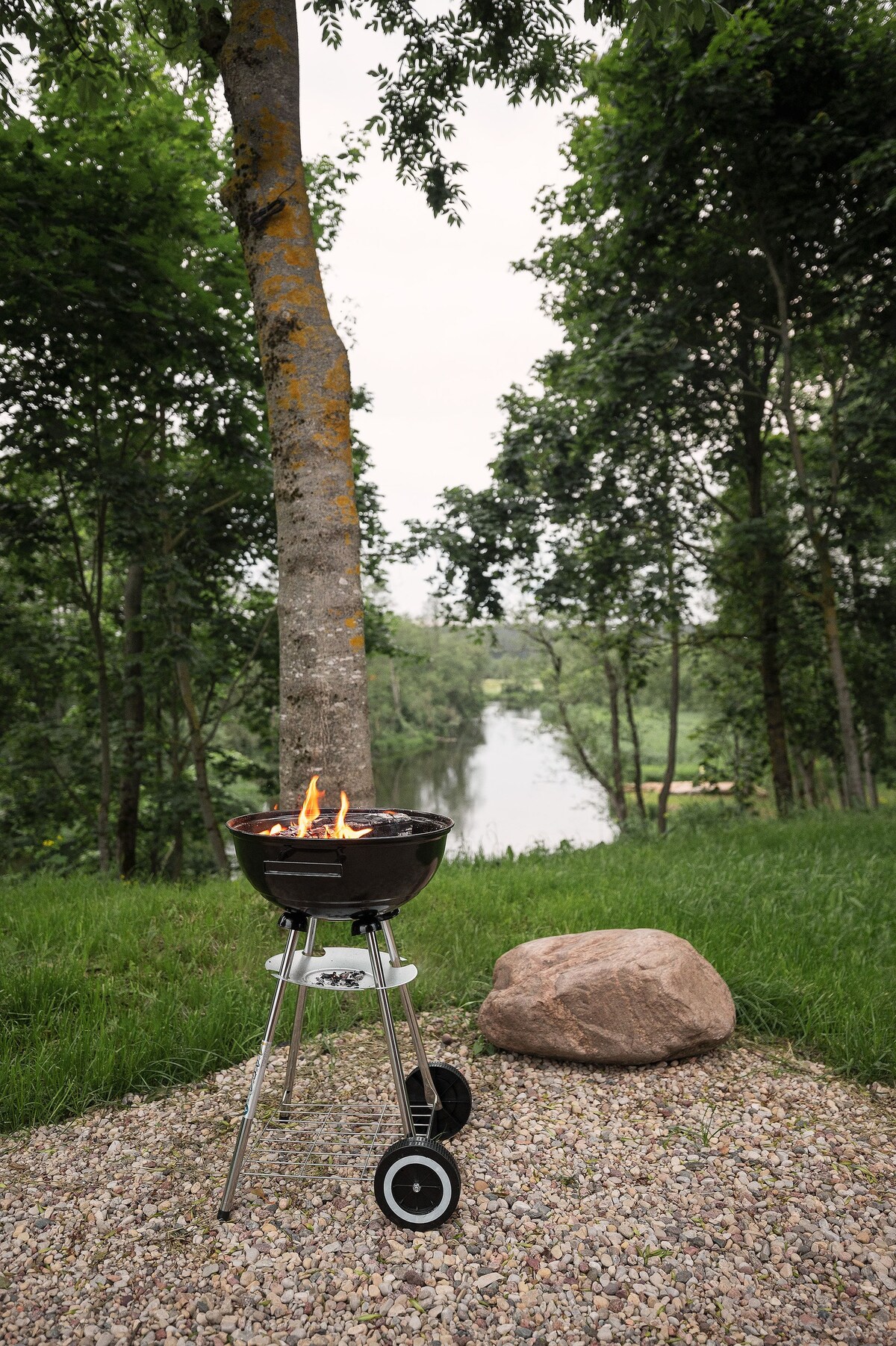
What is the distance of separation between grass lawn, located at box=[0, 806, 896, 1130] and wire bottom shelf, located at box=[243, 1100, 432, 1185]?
1.62ft

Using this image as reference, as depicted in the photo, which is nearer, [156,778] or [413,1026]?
[413,1026]

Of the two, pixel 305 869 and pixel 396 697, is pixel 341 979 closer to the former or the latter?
pixel 305 869

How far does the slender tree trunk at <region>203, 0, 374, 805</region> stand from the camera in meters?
3.35

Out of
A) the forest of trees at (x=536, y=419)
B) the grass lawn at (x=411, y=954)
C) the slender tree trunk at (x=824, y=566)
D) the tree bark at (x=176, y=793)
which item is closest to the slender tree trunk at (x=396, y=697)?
the forest of trees at (x=536, y=419)

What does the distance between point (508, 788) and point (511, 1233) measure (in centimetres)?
2462

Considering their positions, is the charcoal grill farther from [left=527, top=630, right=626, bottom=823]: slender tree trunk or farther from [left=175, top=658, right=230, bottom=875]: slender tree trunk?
[left=527, top=630, right=626, bottom=823]: slender tree trunk

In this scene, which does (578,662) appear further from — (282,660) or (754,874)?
(282,660)

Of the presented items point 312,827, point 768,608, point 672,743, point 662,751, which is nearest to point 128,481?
point 312,827

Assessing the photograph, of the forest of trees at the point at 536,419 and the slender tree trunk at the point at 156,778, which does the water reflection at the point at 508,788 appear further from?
the forest of trees at the point at 536,419

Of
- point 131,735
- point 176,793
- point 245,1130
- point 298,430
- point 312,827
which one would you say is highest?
point 298,430

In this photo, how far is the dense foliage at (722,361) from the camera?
242 inches

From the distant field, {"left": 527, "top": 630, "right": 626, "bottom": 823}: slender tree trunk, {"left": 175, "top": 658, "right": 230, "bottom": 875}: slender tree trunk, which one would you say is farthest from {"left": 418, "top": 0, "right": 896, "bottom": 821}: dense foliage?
the distant field

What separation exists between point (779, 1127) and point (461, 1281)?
1.16 m

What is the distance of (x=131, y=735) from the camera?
8070 mm
